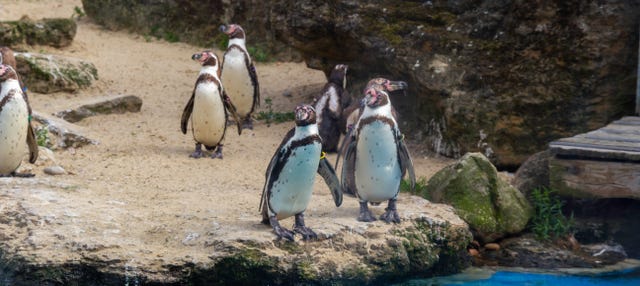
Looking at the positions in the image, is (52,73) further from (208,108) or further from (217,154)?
(217,154)

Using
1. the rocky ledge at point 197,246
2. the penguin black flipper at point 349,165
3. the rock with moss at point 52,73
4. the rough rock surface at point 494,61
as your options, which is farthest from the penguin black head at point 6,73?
the rough rock surface at point 494,61

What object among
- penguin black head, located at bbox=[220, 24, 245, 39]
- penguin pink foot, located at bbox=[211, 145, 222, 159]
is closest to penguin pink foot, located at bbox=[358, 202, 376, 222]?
penguin pink foot, located at bbox=[211, 145, 222, 159]

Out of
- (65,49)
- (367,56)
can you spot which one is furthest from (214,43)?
(367,56)

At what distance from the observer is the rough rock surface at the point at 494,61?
30.4ft

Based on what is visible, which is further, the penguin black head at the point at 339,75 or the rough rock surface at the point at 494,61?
the penguin black head at the point at 339,75

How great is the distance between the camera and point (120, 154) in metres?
9.30

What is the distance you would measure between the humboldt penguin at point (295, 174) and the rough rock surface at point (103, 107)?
471 cm

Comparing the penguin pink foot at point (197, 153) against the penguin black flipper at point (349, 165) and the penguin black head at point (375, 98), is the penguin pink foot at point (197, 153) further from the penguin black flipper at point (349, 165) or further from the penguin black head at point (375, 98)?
the penguin black head at point (375, 98)

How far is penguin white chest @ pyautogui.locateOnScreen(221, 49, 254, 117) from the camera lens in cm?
1127

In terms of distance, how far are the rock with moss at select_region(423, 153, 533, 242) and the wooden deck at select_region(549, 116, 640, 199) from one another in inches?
14.4

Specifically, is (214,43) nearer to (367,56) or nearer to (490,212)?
(367,56)

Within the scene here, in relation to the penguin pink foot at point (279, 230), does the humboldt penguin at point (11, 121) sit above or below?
above

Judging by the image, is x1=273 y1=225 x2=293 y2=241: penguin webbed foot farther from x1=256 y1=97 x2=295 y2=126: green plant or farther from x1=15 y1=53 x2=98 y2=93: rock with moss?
x1=15 y1=53 x2=98 y2=93: rock with moss

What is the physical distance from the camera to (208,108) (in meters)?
9.54
